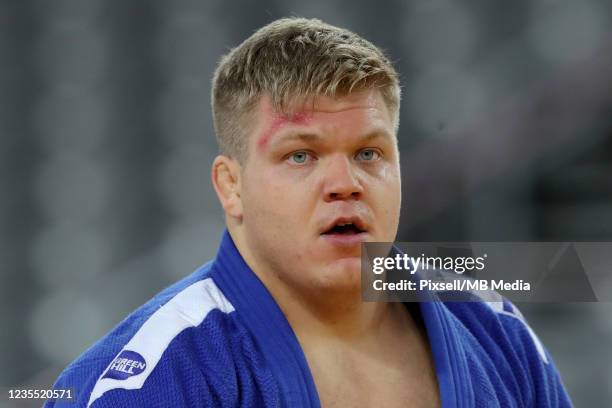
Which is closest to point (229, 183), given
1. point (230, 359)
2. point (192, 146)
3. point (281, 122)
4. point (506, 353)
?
point (281, 122)

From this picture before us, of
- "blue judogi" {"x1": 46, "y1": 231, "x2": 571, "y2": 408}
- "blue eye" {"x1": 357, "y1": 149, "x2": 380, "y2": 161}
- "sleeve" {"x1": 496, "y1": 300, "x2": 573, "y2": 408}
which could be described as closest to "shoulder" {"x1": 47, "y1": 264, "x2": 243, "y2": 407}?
"blue judogi" {"x1": 46, "y1": 231, "x2": 571, "y2": 408}

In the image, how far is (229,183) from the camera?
3.20 feet

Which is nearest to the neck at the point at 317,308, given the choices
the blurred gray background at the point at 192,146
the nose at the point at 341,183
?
the nose at the point at 341,183

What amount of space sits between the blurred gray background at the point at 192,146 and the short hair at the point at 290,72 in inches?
19.8

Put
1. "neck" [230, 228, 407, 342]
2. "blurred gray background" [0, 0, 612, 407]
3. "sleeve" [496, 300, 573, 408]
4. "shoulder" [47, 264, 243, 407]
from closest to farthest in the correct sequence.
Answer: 1. "shoulder" [47, 264, 243, 407]
2. "neck" [230, 228, 407, 342]
3. "sleeve" [496, 300, 573, 408]
4. "blurred gray background" [0, 0, 612, 407]

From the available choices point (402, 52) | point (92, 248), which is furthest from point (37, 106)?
point (402, 52)

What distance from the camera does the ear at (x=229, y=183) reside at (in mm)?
961

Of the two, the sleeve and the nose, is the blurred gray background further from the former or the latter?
the nose

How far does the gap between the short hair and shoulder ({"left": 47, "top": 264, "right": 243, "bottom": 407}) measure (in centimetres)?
17

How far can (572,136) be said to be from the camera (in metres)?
1.60

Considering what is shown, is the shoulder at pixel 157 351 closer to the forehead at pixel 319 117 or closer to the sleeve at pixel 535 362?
the forehead at pixel 319 117

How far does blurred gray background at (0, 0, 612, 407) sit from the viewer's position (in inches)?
56.1

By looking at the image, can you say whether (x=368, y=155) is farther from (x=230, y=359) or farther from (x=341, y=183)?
(x=230, y=359)

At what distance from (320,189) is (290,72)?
138 mm
